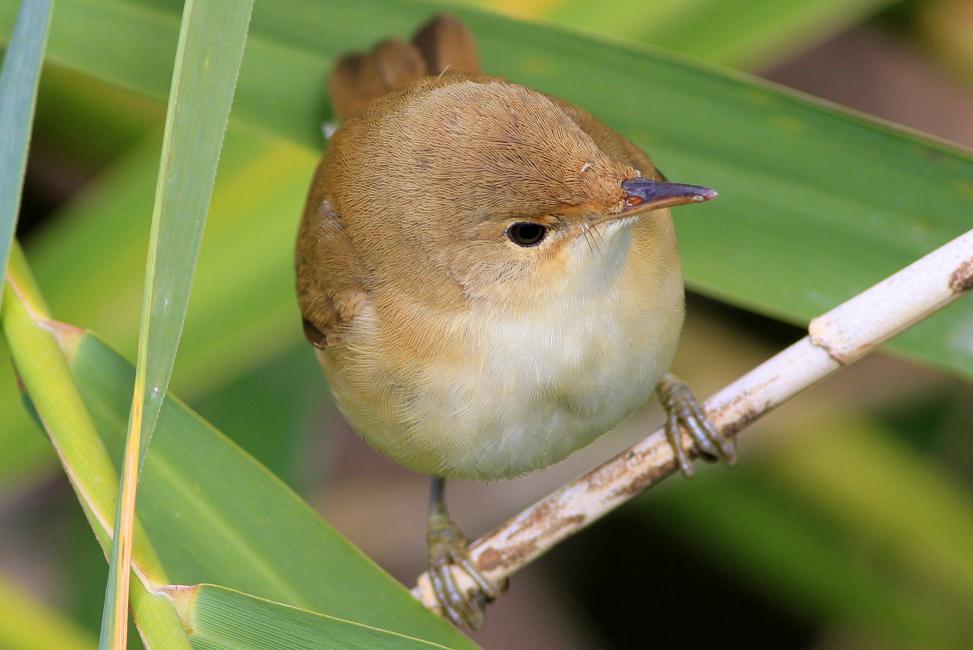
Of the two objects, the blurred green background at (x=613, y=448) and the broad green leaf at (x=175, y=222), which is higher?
the blurred green background at (x=613, y=448)

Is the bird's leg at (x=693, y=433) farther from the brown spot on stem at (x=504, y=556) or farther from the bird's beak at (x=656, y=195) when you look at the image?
the bird's beak at (x=656, y=195)

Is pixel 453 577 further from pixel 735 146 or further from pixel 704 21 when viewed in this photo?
pixel 704 21

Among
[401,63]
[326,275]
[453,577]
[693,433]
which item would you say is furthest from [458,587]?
[401,63]

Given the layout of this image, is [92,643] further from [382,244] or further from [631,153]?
[631,153]

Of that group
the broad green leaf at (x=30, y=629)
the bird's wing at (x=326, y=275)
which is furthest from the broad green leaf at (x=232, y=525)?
the broad green leaf at (x=30, y=629)

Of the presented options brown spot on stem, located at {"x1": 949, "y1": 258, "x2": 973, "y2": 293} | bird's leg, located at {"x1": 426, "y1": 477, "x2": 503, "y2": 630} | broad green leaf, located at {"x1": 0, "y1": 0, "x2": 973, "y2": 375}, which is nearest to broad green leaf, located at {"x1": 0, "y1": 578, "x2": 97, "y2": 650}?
bird's leg, located at {"x1": 426, "y1": 477, "x2": 503, "y2": 630}
